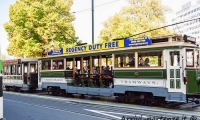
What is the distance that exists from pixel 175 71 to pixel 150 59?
1475 millimetres

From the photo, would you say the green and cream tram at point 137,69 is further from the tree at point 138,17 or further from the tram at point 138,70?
the tree at point 138,17

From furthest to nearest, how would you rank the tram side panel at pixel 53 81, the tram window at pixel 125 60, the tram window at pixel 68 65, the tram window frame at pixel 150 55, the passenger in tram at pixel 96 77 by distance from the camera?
the tram side panel at pixel 53 81 < the tram window at pixel 68 65 < the passenger in tram at pixel 96 77 < the tram window at pixel 125 60 < the tram window frame at pixel 150 55

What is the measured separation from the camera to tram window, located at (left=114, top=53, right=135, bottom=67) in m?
14.3

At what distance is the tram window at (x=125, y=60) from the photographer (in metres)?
14.3

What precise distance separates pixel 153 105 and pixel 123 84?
6.07 ft

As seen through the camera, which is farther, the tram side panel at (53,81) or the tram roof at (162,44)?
the tram side panel at (53,81)

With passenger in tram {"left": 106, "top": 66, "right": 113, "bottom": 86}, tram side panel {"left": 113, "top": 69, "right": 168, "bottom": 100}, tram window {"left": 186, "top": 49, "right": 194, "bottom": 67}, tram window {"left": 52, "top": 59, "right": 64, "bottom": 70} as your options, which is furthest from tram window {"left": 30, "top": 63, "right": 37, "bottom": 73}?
tram window {"left": 186, "top": 49, "right": 194, "bottom": 67}

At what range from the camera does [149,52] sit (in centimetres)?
1354

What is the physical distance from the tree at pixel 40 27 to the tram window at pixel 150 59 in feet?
63.1


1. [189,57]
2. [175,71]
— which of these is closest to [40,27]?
[189,57]

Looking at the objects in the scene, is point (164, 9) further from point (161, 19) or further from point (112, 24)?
point (112, 24)

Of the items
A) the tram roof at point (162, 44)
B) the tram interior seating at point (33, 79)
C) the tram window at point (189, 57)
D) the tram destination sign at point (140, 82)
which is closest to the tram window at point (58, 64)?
the tram interior seating at point (33, 79)

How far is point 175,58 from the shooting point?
42.1 feet

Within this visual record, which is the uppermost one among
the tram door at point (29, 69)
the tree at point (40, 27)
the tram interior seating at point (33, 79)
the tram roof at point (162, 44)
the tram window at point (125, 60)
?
the tree at point (40, 27)
